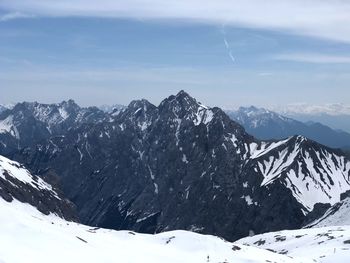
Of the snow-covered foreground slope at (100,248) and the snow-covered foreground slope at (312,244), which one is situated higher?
the snow-covered foreground slope at (312,244)

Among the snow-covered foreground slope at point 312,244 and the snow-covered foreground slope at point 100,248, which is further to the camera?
the snow-covered foreground slope at point 312,244

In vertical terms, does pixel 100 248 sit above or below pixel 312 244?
below

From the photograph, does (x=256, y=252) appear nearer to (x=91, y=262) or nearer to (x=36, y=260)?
(x=91, y=262)

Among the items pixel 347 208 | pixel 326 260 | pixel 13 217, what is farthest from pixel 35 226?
pixel 347 208

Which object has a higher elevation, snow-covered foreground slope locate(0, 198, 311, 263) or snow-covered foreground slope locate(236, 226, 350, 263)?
snow-covered foreground slope locate(236, 226, 350, 263)

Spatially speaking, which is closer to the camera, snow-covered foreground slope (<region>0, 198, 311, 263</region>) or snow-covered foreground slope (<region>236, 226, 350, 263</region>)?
snow-covered foreground slope (<region>0, 198, 311, 263</region>)
